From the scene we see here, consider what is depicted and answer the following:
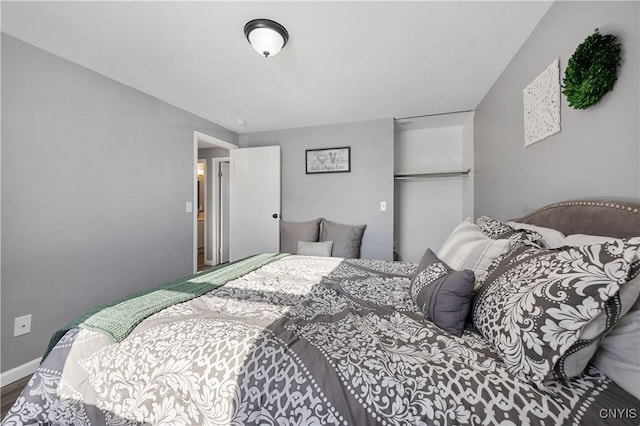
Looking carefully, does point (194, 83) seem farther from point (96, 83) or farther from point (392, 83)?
point (392, 83)

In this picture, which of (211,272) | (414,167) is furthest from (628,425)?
(414,167)

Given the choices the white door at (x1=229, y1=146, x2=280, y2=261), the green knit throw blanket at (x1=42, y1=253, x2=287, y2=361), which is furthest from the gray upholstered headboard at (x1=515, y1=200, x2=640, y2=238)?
the white door at (x1=229, y1=146, x2=280, y2=261)

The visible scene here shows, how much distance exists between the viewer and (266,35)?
157 cm

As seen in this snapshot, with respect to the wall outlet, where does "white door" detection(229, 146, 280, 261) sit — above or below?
above

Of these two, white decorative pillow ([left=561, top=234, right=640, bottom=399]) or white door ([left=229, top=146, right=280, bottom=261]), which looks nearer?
white decorative pillow ([left=561, top=234, right=640, bottom=399])

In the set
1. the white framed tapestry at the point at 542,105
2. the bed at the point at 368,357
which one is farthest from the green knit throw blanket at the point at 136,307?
the white framed tapestry at the point at 542,105

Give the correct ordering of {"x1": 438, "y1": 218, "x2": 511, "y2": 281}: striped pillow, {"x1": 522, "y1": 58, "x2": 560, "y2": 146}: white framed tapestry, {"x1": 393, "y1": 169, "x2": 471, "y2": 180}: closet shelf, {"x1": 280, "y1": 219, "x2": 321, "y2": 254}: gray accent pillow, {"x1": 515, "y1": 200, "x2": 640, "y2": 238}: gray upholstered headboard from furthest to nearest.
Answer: {"x1": 280, "y1": 219, "x2": 321, "y2": 254}: gray accent pillow < {"x1": 393, "y1": 169, "x2": 471, "y2": 180}: closet shelf < {"x1": 522, "y1": 58, "x2": 560, "y2": 146}: white framed tapestry < {"x1": 438, "y1": 218, "x2": 511, "y2": 281}: striped pillow < {"x1": 515, "y1": 200, "x2": 640, "y2": 238}: gray upholstered headboard

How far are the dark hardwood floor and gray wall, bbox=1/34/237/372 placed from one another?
14 centimetres

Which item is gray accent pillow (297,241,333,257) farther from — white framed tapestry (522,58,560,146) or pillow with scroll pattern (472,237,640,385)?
pillow with scroll pattern (472,237,640,385)

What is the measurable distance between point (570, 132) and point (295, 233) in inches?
111

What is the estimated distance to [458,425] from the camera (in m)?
0.60

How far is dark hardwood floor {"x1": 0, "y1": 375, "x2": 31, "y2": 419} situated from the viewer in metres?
1.44

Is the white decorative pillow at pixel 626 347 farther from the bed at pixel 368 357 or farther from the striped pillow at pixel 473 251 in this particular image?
the striped pillow at pixel 473 251

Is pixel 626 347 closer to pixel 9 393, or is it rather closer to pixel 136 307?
pixel 136 307
